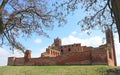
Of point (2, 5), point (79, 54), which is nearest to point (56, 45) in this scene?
point (79, 54)

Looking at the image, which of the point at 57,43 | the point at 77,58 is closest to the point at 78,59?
the point at 77,58

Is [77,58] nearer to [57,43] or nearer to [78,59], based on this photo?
[78,59]

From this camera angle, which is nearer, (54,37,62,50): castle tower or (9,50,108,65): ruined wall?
(9,50,108,65): ruined wall

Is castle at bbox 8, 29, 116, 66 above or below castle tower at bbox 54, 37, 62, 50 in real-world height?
below

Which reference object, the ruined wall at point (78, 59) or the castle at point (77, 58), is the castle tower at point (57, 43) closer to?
the castle at point (77, 58)

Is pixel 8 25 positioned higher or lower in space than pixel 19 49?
higher

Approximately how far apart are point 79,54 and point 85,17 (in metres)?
37.4

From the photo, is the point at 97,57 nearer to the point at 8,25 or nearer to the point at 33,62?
the point at 33,62

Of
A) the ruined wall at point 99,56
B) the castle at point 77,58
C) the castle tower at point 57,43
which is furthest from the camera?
the castle tower at point 57,43

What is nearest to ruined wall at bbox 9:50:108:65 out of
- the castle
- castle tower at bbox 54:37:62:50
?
the castle

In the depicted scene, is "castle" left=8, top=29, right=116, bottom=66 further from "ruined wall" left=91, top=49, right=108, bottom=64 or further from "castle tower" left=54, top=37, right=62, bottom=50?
"castle tower" left=54, top=37, right=62, bottom=50

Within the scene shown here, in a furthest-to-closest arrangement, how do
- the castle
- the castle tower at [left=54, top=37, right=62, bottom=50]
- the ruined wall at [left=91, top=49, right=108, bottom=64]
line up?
the castle tower at [left=54, top=37, right=62, bottom=50] < the castle < the ruined wall at [left=91, top=49, right=108, bottom=64]

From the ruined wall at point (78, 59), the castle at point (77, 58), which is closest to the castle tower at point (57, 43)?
the castle at point (77, 58)

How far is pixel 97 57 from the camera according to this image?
157ft
